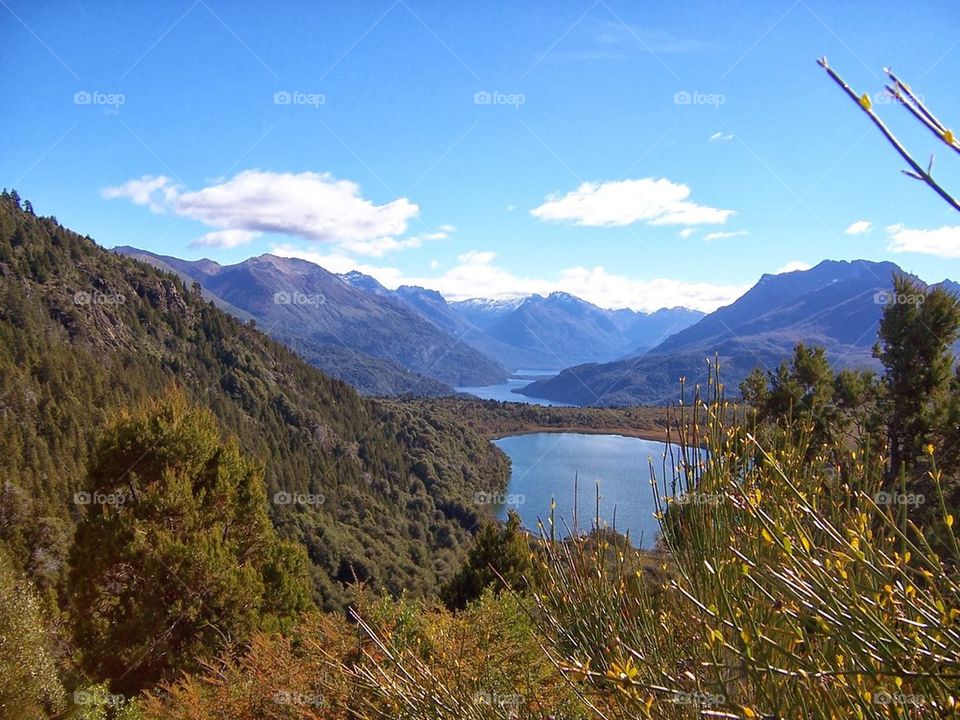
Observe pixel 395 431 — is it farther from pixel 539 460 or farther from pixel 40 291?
pixel 40 291

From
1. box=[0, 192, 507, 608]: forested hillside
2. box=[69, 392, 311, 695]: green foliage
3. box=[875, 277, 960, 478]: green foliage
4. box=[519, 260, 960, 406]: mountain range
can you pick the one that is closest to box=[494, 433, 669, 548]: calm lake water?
box=[0, 192, 507, 608]: forested hillside

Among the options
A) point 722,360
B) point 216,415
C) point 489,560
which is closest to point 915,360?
point 489,560

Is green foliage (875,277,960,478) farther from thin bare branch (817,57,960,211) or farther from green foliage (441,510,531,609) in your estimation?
thin bare branch (817,57,960,211)

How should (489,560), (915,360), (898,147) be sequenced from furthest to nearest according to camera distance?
(489,560) → (915,360) → (898,147)

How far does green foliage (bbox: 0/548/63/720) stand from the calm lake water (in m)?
22.1

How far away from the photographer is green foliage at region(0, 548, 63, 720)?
851 cm

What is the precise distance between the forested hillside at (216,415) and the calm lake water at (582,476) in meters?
5.66

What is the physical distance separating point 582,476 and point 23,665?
49656 millimetres

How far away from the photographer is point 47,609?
17.0 meters

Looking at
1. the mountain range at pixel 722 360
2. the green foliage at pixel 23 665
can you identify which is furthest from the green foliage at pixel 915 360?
Result: the mountain range at pixel 722 360

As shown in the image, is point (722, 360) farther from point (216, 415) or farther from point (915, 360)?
point (915, 360)

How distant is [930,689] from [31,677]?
39.0 ft

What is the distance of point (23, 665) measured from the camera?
29.4ft

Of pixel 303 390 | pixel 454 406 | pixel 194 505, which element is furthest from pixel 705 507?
pixel 454 406
